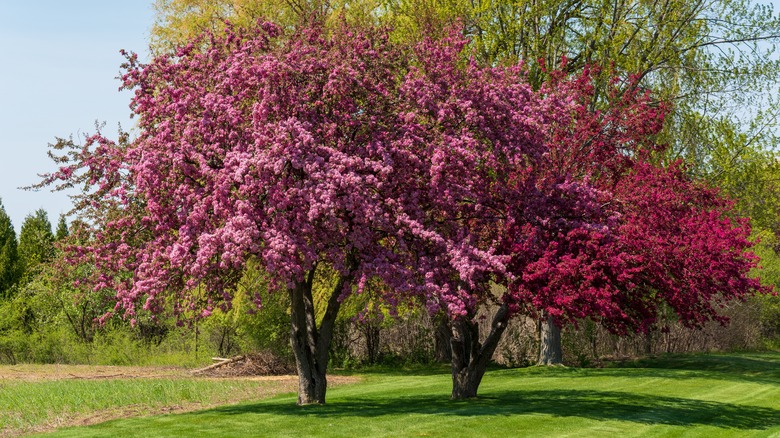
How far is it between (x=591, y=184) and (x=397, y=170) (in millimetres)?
5286

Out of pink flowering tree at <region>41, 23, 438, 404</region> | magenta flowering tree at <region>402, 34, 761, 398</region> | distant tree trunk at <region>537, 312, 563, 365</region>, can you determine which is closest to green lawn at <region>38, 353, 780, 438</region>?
magenta flowering tree at <region>402, 34, 761, 398</region>

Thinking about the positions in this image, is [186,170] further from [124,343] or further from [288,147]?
[124,343]

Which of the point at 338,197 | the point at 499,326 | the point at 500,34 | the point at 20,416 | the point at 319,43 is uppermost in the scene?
the point at 500,34

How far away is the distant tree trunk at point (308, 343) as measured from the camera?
20.2 meters

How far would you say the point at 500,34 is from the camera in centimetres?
A: 3559

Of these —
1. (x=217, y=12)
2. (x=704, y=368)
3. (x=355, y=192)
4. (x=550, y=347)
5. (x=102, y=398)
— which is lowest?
(x=704, y=368)

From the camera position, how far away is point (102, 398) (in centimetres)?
2214

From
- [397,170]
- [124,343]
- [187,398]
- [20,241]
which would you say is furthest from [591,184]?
[20,241]

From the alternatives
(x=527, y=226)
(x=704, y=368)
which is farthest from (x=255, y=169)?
(x=704, y=368)

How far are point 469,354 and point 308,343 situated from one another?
12.8 feet

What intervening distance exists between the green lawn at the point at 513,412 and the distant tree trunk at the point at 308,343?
1.80 feet

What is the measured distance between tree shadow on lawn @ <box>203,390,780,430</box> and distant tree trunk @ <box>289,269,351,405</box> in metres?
0.47

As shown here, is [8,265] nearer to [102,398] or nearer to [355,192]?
[102,398]

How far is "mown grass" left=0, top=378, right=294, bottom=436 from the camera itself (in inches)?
746
